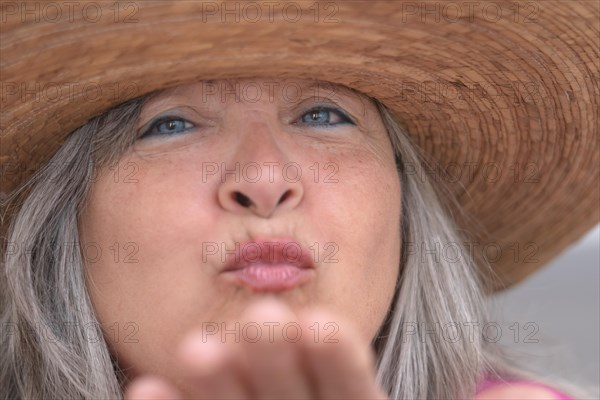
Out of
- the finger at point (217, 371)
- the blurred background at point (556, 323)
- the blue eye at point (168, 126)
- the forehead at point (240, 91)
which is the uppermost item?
the forehead at point (240, 91)

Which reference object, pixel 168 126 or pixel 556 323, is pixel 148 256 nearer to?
pixel 168 126

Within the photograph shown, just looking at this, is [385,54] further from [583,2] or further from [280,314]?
[280,314]

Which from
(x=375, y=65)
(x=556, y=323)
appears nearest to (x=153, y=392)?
(x=375, y=65)

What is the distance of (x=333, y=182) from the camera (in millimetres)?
1459

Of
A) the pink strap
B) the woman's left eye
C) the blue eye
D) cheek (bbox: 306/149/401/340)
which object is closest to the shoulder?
the pink strap

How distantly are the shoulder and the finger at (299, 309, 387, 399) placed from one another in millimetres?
809

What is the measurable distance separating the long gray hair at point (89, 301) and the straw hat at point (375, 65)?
5 centimetres

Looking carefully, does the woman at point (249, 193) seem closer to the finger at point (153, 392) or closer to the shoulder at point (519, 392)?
the shoulder at point (519, 392)

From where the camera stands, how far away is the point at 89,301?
1562 millimetres

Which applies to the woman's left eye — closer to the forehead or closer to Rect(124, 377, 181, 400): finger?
the forehead

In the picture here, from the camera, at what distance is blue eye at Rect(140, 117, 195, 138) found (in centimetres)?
150

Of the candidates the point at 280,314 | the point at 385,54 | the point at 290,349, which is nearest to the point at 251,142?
the point at 385,54

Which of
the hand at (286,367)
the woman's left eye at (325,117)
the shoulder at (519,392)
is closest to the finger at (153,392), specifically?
the hand at (286,367)

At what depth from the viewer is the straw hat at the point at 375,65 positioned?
4.12 ft
